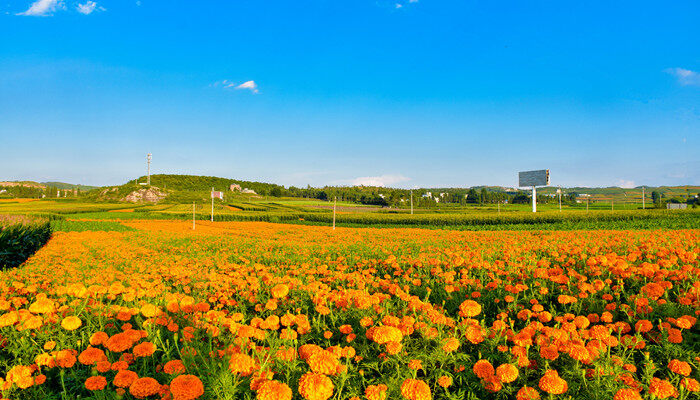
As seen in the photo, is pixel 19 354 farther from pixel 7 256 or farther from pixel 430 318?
pixel 7 256

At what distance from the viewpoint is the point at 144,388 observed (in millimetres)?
1837

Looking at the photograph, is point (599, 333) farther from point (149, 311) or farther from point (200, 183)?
point (200, 183)

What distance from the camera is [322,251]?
8.77 metres

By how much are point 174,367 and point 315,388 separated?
0.97 meters

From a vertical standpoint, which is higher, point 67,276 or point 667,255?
point 667,255

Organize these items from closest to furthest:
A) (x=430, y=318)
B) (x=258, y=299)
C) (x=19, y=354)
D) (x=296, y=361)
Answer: (x=296, y=361)
(x=19, y=354)
(x=430, y=318)
(x=258, y=299)

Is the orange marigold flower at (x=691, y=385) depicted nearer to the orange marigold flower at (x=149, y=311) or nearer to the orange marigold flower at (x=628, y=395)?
the orange marigold flower at (x=628, y=395)

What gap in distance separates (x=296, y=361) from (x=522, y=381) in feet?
5.24

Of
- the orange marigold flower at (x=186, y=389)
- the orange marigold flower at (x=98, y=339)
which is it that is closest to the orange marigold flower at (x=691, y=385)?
the orange marigold flower at (x=186, y=389)

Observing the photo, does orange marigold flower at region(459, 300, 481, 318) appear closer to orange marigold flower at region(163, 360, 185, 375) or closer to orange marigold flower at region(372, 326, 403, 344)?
orange marigold flower at region(372, 326, 403, 344)

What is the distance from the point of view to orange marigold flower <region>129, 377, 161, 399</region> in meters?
1.80

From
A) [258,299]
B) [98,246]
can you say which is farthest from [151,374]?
[98,246]

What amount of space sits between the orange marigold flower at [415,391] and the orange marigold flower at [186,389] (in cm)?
108

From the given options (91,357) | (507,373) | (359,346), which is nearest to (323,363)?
(359,346)
